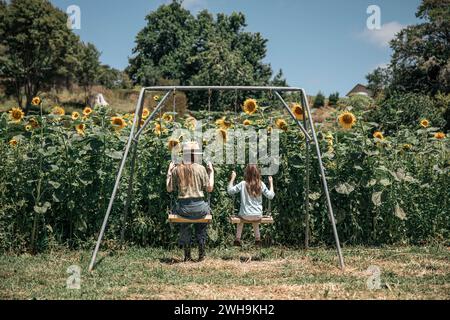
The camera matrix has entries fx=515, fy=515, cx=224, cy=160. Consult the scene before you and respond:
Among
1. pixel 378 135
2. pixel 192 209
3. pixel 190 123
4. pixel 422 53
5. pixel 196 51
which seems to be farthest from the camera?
pixel 196 51

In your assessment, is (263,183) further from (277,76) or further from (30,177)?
(277,76)

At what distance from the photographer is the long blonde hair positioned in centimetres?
670

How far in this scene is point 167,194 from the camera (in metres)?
7.11

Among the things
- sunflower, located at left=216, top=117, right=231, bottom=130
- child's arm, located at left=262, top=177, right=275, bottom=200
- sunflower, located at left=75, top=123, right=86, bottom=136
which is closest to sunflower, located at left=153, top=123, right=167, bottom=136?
sunflower, located at left=216, top=117, right=231, bottom=130

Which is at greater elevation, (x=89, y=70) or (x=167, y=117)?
(x=89, y=70)

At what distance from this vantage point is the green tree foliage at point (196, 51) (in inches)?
1661

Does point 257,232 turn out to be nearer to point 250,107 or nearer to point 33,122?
point 250,107

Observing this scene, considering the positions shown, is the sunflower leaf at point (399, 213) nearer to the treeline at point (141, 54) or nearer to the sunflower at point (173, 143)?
the sunflower at point (173, 143)

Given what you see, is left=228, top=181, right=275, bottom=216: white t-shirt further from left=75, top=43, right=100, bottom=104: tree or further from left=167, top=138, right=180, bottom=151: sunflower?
left=75, top=43, right=100, bottom=104: tree

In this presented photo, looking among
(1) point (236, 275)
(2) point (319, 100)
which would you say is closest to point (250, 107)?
(1) point (236, 275)

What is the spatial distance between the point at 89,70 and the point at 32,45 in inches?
520

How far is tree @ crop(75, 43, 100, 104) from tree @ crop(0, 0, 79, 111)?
926 cm

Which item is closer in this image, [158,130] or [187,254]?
[187,254]
